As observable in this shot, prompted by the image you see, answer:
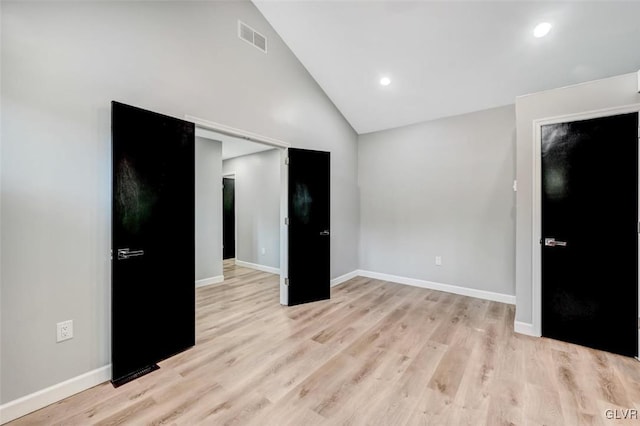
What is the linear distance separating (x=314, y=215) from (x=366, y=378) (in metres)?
2.21

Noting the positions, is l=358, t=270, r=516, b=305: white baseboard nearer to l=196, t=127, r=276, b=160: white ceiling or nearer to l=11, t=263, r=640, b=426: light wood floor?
l=11, t=263, r=640, b=426: light wood floor

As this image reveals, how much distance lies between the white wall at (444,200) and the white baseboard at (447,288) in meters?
0.06

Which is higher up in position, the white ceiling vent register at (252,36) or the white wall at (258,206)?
the white ceiling vent register at (252,36)

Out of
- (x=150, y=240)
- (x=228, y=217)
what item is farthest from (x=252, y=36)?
(x=228, y=217)

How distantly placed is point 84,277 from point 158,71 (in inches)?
72.1

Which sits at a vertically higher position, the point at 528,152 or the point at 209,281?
the point at 528,152

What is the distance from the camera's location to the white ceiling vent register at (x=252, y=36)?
3.12 m

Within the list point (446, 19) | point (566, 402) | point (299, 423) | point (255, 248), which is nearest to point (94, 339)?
point (299, 423)

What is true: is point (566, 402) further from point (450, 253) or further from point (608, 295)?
point (450, 253)

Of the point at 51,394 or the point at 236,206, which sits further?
the point at 236,206

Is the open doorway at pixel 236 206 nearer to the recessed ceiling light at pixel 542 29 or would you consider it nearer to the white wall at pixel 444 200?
the white wall at pixel 444 200

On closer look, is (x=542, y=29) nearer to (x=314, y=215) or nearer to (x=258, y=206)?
(x=314, y=215)

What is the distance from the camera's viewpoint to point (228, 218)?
7023 mm

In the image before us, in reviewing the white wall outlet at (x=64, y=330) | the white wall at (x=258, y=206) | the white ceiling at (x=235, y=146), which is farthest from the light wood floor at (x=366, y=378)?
the white ceiling at (x=235, y=146)
